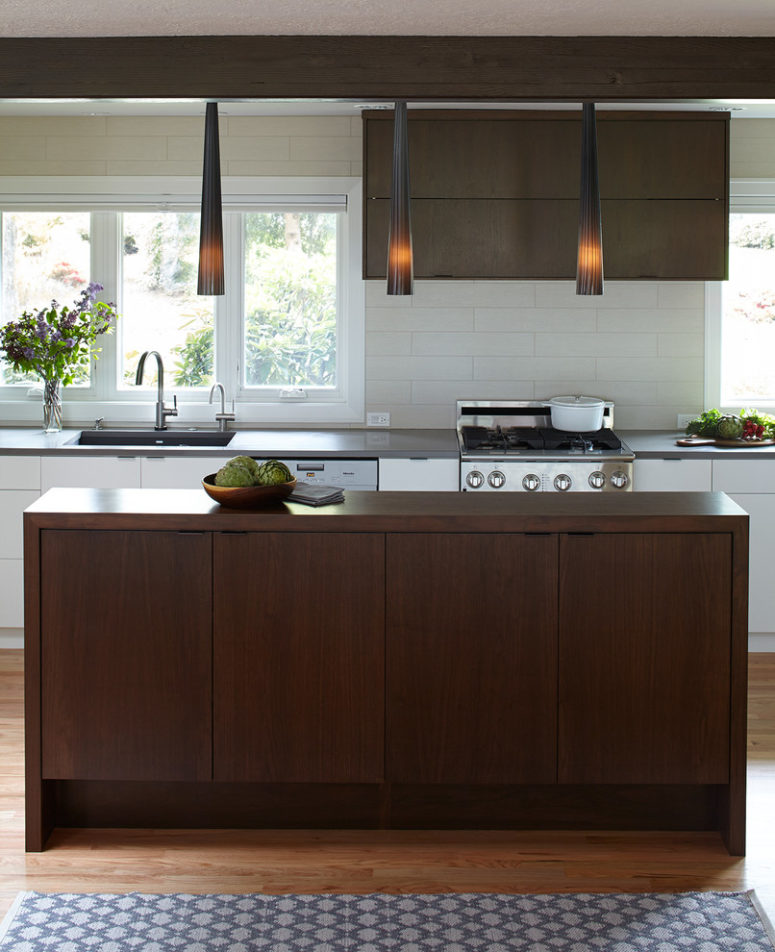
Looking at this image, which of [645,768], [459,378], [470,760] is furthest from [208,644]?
[459,378]

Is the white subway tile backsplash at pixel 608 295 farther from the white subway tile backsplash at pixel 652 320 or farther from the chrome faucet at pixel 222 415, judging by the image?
the chrome faucet at pixel 222 415

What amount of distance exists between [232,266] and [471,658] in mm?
3383

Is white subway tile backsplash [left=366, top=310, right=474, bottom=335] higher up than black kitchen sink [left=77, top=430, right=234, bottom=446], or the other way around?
white subway tile backsplash [left=366, top=310, right=474, bottom=335]

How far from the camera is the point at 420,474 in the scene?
571cm

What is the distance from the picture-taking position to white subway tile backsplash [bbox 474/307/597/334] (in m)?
6.39

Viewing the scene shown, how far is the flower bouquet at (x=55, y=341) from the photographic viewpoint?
6023mm

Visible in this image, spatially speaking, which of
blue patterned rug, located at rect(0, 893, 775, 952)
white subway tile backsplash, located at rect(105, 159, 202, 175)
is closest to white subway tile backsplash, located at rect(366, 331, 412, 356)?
white subway tile backsplash, located at rect(105, 159, 202, 175)

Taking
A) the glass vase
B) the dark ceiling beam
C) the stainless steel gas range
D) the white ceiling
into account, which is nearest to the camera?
the white ceiling

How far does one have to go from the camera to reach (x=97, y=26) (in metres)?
3.93

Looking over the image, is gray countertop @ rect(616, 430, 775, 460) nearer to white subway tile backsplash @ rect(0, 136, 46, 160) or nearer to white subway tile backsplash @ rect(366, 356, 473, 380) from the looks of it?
white subway tile backsplash @ rect(366, 356, 473, 380)

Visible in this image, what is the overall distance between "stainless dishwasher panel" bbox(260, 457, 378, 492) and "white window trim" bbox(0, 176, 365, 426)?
83cm

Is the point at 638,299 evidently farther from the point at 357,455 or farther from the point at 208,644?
the point at 208,644

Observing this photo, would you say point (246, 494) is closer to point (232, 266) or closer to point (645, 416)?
point (232, 266)

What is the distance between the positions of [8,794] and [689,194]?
423 cm
